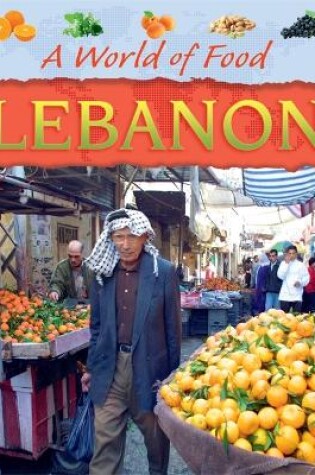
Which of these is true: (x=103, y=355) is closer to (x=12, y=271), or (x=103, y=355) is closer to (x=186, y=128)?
(x=186, y=128)

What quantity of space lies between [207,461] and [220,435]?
11cm

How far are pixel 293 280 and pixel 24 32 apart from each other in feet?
22.5

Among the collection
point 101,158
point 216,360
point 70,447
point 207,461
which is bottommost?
point 70,447

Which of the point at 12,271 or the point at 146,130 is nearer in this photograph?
the point at 146,130

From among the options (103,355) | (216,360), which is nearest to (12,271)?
(103,355)

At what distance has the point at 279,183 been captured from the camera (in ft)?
28.4

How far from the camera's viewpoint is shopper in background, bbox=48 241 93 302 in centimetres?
539

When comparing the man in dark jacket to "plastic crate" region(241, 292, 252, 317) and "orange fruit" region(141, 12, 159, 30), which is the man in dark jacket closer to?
"plastic crate" region(241, 292, 252, 317)

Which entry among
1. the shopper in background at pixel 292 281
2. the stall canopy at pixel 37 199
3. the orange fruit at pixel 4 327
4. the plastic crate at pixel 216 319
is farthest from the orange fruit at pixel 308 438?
Result: the plastic crate at pixel 216 319

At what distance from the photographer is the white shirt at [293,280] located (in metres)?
9.62

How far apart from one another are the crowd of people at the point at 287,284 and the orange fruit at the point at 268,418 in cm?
775

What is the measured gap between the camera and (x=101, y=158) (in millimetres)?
4984

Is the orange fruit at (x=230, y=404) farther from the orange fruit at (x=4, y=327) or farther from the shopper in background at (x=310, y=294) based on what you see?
the shopper in background at (x=310, y=294)

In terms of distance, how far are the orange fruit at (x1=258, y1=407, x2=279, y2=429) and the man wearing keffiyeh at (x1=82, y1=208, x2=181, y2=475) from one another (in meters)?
1.18
